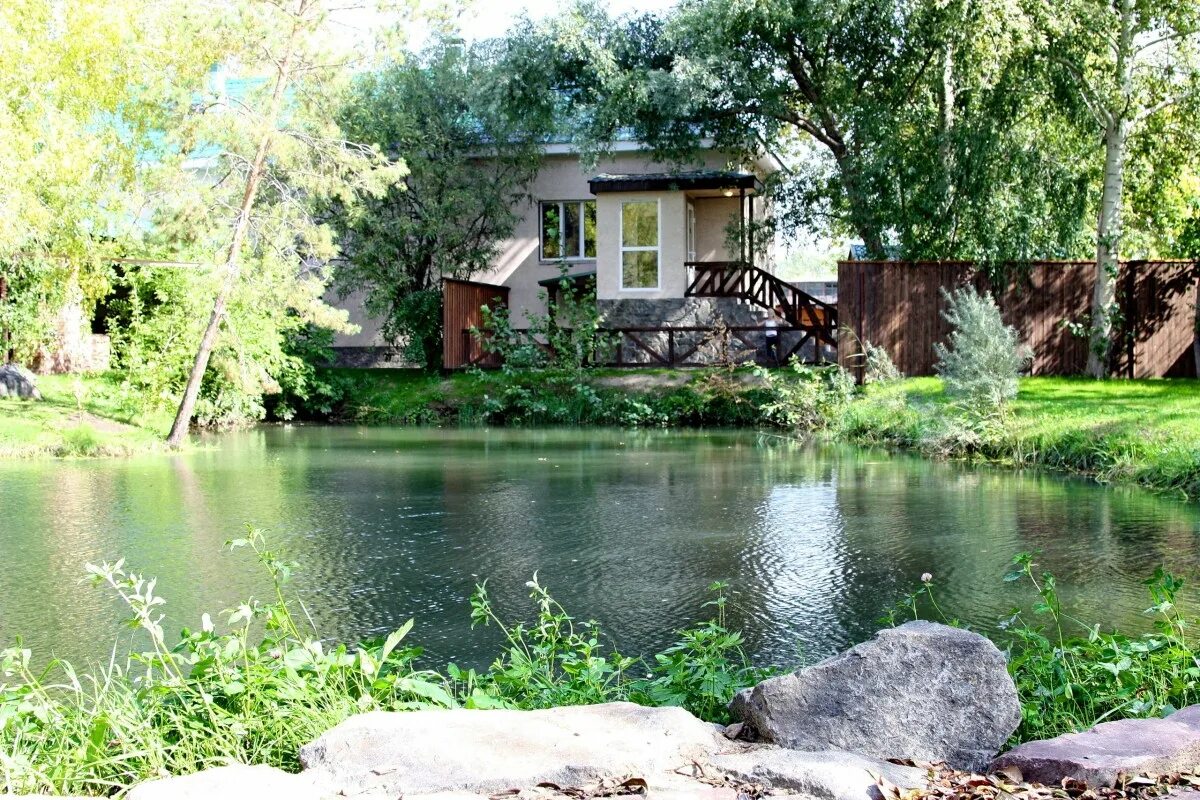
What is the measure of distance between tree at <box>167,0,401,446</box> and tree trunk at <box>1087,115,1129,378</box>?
11443mm

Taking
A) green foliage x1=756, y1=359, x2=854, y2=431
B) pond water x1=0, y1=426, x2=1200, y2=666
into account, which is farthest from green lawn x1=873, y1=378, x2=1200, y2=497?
green foliage x1=756, y1=359, x2=854, y2=431

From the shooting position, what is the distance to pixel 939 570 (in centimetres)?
838

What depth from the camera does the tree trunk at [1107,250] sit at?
19781 mm

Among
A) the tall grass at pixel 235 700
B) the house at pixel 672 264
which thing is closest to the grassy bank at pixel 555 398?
the house at pixel 672 264

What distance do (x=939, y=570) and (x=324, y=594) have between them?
13.5ft

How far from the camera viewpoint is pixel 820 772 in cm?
335

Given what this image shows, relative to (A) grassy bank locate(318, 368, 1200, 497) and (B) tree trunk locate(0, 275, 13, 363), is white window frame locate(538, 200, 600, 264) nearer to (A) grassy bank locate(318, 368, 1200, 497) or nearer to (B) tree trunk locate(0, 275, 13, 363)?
(A) grassy bank locate(318, 368, 1200, 497)

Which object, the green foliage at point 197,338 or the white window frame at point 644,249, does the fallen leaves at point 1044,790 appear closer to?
the green foliage at point 197,338

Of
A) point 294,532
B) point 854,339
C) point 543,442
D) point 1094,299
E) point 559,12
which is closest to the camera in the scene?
point 294,532

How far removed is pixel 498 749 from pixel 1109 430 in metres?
12.4

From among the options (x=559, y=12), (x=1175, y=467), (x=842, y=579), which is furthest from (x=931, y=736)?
(x=559, y=12)

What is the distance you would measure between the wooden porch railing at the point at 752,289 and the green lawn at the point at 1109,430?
7.22 m

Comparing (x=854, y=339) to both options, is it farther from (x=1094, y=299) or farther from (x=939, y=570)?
(x=939, y=570)

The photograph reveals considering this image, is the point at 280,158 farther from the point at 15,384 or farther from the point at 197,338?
the point at 15,384
